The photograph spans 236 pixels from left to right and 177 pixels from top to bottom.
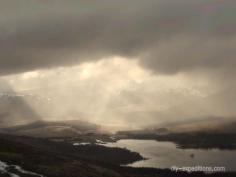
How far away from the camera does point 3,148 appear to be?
649 feet

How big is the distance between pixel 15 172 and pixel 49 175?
18.8m

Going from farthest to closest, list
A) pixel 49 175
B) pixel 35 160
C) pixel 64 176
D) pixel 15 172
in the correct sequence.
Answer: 1. pixel 35 160
2. pixel 64 176
3. pixel 49 175
4. pixel 15 172

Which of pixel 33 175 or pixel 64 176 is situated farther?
pixel 64 176

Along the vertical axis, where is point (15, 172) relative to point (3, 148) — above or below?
below

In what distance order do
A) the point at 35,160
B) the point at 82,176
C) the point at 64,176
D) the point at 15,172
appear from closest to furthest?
1. the point at 15,172
2. the point at 64,176
3. the point at 82,176
4. the point at 35,160

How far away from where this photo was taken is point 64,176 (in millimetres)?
150500

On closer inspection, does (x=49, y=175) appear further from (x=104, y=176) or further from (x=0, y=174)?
(x=104, y=176)

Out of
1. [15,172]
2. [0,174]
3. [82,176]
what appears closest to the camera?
[0,174]

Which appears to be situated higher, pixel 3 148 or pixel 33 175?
pixel 3 148

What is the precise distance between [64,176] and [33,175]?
27.9m

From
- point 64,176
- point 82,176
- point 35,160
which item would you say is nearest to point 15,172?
point 64,176

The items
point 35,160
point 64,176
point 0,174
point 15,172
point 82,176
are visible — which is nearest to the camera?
point 0,174

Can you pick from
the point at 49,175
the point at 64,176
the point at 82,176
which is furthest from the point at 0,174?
the point at 82,176

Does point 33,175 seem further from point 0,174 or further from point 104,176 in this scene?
point 104,176
